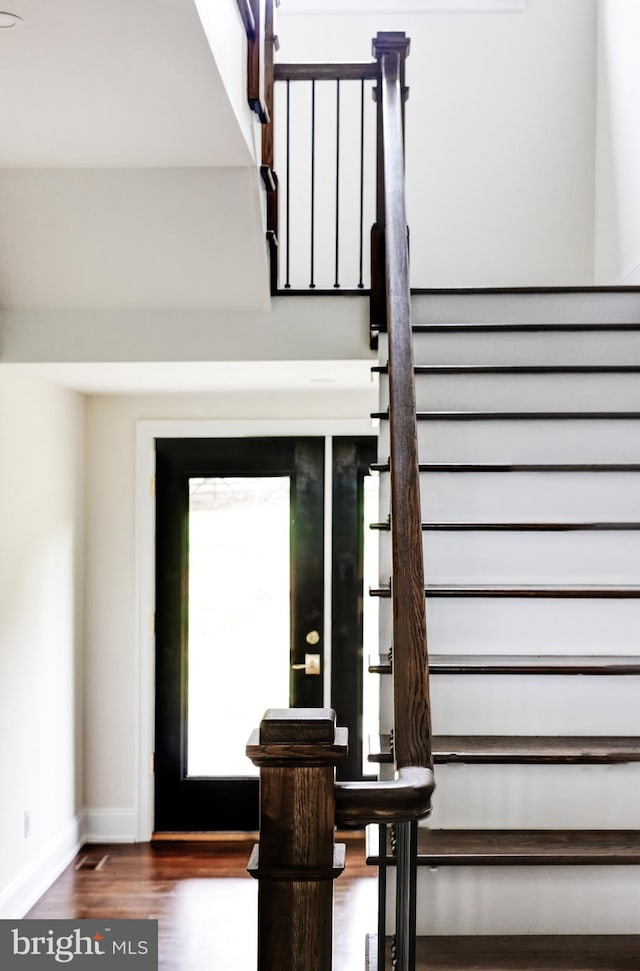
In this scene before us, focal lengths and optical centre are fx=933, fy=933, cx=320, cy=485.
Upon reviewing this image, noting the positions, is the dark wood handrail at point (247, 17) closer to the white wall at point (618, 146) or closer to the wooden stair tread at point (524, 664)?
the wooden stair tread at point (524, 664)

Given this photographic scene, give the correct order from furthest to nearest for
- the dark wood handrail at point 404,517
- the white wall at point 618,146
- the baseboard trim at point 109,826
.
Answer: the baseboard trim at point 109,826 < the white wall at point 618,146 < the dark wood handrail at point 404,517

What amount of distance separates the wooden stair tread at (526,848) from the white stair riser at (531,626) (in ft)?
1.59

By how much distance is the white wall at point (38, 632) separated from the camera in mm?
3990

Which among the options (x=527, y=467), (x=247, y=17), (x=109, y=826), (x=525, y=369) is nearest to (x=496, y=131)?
(x=525, y=369)

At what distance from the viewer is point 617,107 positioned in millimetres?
4672

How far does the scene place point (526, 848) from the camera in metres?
2.03

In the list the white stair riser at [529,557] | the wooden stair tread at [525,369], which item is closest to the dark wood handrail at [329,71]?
the wooden stair tread at [525,369]

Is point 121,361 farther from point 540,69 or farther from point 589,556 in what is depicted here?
point 540,69

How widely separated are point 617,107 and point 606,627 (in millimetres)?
3242

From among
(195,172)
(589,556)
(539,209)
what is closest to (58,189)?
(195,172)

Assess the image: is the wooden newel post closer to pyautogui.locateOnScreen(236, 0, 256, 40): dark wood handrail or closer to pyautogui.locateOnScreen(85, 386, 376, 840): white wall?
pyautogui.locateOnScreen(236, 0, 256, 40): dark wood handrail

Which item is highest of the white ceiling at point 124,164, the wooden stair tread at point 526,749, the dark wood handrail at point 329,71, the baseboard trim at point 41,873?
the dark wood handrail at point 329,71

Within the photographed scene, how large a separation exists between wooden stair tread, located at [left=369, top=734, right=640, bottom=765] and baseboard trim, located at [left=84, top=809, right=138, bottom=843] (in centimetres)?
326

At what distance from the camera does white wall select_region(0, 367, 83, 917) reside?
399cm
